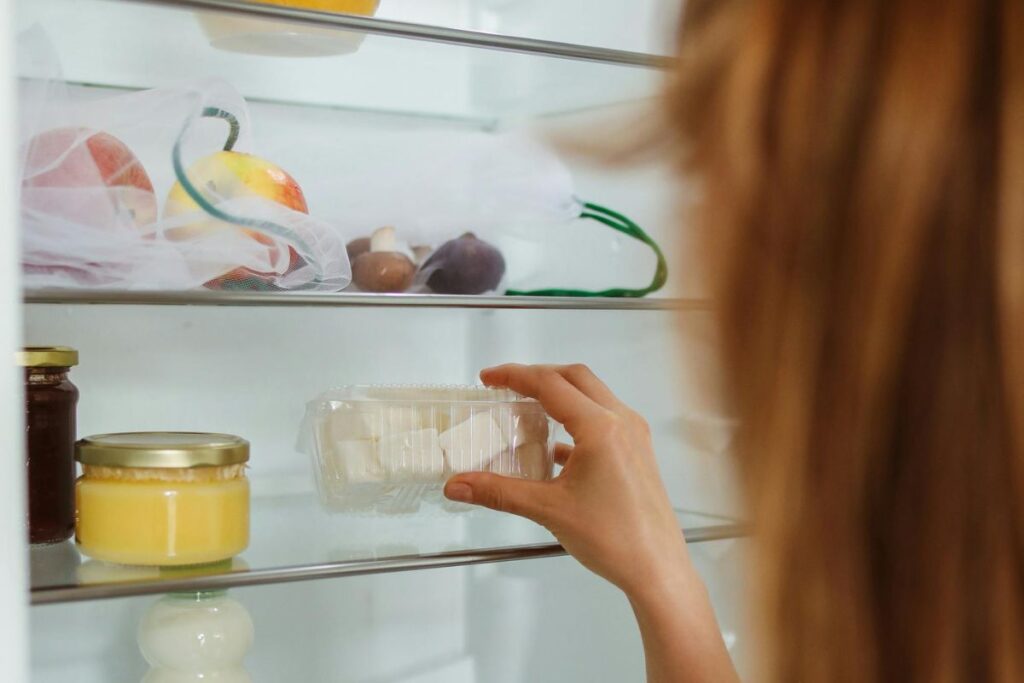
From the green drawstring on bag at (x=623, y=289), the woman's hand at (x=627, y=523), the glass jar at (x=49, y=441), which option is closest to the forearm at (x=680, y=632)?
the woman's hand at (x=627, y=523)

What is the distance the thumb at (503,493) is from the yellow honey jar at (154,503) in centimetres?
19

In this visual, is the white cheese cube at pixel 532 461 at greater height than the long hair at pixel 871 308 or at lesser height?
lesser

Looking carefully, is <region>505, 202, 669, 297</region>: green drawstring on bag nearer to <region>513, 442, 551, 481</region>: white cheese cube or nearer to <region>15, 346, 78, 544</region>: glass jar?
<region>513, 442, 551, 481</region>: white cheese cube

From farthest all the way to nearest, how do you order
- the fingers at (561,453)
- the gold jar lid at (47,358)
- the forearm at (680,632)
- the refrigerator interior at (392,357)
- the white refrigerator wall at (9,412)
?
the refrigerator interior at (392,357) < the fingers at (561,453) < the gold jar lid at (47,358) < the forearm at (680,632) < the white refrigerator wall at (9,412)

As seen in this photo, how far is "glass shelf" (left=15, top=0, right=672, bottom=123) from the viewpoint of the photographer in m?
0.98

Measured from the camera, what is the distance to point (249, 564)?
95cm


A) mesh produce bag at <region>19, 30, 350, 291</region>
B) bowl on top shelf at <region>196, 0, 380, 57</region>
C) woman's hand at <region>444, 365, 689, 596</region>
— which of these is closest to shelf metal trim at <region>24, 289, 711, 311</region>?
mesh produce bag at <region>19, 30, 350, 291</region>

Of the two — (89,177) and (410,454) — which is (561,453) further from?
(89,177)

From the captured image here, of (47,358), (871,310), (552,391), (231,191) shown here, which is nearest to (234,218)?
(231,191)

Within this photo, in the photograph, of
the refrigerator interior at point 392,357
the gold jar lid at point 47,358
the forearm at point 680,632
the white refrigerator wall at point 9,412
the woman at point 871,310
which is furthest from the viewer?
the refrigerator interior at point 392,357

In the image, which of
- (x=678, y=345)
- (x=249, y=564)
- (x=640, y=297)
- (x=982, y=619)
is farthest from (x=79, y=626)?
(x=982, y=619)

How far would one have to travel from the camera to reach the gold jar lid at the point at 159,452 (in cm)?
90

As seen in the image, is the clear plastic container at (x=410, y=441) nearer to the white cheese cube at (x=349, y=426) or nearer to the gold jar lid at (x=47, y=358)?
the white cheese cube at (x=349, y=426)

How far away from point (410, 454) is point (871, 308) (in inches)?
24.4
